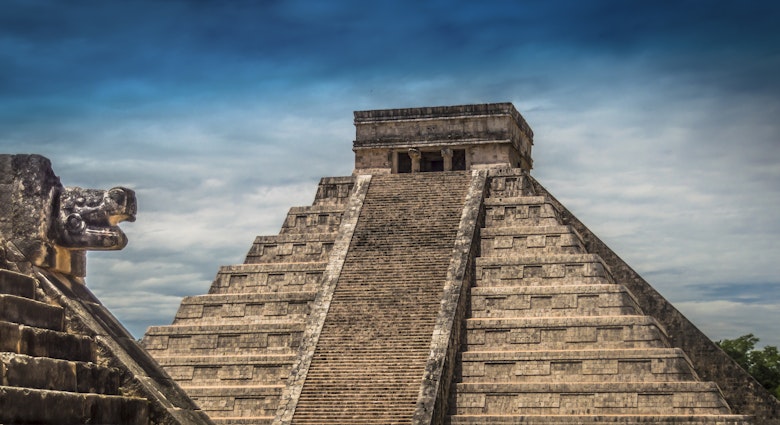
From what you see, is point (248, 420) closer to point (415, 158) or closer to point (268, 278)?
point (268, 278)

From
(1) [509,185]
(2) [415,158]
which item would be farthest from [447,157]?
(1) [509,185]

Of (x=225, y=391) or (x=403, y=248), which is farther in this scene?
(x=403, y=248)

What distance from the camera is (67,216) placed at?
10516mm

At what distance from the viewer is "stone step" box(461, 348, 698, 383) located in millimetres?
20906

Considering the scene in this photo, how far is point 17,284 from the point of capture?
9.63 m

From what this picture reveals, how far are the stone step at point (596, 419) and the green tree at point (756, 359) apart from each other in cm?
1709

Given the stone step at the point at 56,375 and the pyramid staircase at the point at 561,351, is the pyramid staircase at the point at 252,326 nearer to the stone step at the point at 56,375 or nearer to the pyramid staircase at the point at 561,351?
the pyramid staircase at the point at 561,351

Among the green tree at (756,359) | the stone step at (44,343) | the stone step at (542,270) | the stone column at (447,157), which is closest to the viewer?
the stone step at (44,343)

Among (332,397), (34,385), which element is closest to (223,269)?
(332,397)

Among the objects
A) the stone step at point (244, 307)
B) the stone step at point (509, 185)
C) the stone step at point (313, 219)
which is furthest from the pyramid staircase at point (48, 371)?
the stone step at point (509, 185)

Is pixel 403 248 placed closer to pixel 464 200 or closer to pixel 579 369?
pixel 464 200

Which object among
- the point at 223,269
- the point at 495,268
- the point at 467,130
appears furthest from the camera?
the point at 467,130

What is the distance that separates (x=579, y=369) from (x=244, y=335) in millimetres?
6417

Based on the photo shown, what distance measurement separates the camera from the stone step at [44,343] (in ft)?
29.4
